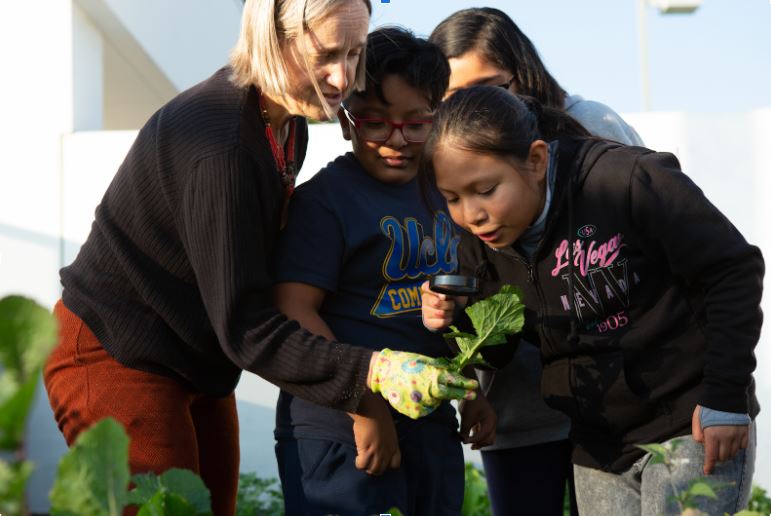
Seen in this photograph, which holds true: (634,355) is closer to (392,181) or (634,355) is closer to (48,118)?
(392,181)

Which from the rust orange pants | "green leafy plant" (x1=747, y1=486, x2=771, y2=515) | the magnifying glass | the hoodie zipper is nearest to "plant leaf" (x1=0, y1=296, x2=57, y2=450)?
the magnifying glass

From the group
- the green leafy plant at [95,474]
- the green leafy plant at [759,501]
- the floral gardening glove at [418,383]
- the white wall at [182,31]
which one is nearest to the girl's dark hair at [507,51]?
Result: the floral gardening glove at [418,383]

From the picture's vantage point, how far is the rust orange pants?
73.9 inches

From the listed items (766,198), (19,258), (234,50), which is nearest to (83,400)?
(234,50)

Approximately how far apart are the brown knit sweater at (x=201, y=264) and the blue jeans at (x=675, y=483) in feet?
2.18

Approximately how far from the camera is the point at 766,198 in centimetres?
547

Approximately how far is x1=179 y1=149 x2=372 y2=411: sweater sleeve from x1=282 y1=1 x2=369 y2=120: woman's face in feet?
0.62

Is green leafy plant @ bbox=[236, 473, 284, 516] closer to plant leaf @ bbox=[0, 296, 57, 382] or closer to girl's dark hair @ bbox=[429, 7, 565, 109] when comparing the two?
girl's dark hair @ bbox=[429, 7, 565, 109]

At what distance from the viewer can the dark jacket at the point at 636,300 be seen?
183 cm

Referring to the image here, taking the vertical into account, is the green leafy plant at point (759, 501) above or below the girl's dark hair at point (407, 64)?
below

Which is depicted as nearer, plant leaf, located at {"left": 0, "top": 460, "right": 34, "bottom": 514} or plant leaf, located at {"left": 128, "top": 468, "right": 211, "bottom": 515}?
plant leaf, located at {"left": 0, "top": 460, "right": 34, "bottom": 514}

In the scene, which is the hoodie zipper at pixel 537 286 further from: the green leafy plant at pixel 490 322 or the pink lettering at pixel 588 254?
the green leafy plant at pixel 490 322

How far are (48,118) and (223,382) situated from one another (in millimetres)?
4343

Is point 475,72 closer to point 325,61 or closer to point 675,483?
point 325,61
